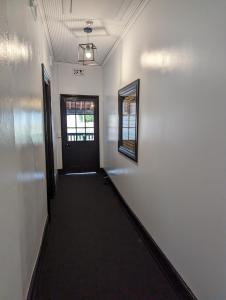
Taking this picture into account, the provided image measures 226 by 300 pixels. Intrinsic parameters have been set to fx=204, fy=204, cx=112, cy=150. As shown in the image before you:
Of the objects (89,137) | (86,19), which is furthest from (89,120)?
(86,19)

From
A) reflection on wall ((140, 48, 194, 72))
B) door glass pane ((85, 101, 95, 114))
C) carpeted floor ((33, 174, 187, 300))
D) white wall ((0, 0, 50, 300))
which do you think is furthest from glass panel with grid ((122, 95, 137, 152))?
door glass pane ((85, 101, 95, 114))

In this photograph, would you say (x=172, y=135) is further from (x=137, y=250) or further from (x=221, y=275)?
(x=137, y=250)

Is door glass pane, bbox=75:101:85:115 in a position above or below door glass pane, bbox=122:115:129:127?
above

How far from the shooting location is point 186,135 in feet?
5.18

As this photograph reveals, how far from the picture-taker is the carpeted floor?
174 centimetres

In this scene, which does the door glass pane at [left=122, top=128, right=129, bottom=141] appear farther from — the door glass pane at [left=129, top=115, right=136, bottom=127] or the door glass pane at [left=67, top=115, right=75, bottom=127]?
the door glass pane at [left=67, top=115, right=75, bottom=127]

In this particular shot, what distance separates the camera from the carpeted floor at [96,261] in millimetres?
1738

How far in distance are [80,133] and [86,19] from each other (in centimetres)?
298

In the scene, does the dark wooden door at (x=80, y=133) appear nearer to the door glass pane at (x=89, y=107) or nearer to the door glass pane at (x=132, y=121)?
the door glass pane at (x=89, y=107)

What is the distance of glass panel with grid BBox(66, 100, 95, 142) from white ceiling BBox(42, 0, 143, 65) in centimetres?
157

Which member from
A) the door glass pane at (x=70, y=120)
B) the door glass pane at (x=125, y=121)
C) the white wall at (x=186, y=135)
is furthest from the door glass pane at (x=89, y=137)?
the white wall at (x=186, y=135)

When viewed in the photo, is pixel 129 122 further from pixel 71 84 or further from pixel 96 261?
pixel 71 84

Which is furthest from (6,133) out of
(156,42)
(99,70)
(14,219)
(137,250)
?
(99,70)

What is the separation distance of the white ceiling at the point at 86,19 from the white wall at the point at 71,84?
1.10 meters
